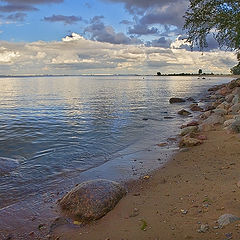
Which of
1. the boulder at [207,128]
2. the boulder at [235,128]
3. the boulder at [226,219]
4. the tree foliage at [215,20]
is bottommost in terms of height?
the boulder at [207,128]

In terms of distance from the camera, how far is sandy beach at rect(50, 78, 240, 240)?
168 inches

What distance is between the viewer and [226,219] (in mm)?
4121

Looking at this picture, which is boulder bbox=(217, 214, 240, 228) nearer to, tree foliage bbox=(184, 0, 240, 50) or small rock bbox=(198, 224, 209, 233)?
small rock bbox=(198, 224, 209, 233)

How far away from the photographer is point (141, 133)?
14688mm

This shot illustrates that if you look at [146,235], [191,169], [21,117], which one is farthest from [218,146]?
[21,117]

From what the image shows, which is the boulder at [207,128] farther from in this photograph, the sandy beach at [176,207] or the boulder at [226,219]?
the boulder at [226,219]

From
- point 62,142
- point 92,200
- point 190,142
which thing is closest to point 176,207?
point 92,200

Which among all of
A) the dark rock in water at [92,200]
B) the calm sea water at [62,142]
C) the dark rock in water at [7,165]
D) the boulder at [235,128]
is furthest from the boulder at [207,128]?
the dark rock in water at [7,165]

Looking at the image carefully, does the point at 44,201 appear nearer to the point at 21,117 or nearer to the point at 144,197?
the point at 144,197

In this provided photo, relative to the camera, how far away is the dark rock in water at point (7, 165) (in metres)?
8.75

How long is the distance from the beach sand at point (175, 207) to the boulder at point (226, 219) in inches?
2.9

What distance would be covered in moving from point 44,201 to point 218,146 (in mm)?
6189

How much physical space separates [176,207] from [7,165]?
652cm

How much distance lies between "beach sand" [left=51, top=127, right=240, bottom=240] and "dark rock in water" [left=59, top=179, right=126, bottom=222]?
6.9 inches
